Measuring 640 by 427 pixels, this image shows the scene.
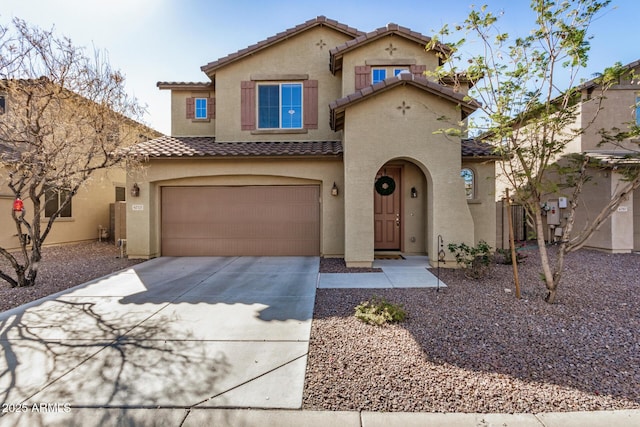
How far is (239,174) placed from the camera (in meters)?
10.1

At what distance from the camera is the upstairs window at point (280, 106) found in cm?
1127

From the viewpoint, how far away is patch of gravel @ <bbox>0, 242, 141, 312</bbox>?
20.3 feet

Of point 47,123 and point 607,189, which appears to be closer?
point 47,123

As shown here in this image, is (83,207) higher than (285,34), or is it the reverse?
(285,34)

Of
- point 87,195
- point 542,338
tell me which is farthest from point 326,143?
point 87,195

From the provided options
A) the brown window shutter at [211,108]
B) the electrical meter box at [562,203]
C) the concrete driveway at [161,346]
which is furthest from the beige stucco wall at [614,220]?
the brown window shutter at [211,108]

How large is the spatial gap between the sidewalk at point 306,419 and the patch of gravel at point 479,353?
0.10 m

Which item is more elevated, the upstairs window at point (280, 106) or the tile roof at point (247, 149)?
the upstairs window at point (280, 106)

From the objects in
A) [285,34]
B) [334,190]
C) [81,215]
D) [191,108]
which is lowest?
[81,215]

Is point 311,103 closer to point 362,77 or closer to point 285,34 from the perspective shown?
point 362,77

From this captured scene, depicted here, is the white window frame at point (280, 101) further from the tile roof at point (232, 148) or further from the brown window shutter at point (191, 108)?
the brown window shutter at point (191, 108)

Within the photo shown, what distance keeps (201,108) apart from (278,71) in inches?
135

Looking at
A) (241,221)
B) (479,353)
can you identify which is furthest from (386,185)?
(479,353)

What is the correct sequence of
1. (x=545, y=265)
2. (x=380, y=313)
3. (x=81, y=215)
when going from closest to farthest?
(x=380, y=313) < (x=545, y=265) < (x=81, y=215)
